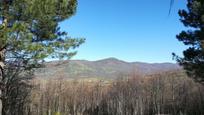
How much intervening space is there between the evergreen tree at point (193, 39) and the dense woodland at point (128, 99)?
41.0 meters

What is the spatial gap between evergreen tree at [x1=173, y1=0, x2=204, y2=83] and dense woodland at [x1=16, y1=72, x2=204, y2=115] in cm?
4105

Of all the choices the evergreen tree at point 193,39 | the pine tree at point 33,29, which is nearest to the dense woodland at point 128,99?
the evergreen tree at point 193,39

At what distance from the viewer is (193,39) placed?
28047 millimetres

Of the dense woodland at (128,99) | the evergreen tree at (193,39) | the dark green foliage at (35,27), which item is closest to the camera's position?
the dark green foliage at (35,27)

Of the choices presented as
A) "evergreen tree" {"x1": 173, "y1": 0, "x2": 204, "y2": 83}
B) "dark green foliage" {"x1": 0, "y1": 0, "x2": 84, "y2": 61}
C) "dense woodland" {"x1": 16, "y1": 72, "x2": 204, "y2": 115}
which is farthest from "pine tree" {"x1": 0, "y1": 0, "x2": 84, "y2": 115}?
"dense woodland" {"x1": 16, "y1": 72, "x2": 204, "y2": 115}

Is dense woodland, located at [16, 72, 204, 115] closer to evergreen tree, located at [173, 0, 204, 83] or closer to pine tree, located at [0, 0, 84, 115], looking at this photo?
evergreen tree, located at [173, 0, 204, 83]

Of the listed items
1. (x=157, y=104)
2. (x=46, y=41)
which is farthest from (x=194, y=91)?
(x=46, y=41)

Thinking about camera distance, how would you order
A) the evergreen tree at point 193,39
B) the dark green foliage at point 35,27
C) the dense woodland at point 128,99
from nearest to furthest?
the dark green foliage at point 35,27, the evergreen tree at point 193,39, the dense woodland at point 128,99

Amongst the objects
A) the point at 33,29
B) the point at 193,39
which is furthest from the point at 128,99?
the point at 33,29

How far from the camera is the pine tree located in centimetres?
1717

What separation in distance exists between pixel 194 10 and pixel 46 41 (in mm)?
12433

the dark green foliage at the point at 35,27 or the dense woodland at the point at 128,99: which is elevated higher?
the dark green foliage at the point at 35,27

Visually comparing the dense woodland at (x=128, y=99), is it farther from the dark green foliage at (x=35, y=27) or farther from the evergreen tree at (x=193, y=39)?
the dark green foliage at (x=35, y=27)

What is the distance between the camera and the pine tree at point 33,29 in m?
17.2
